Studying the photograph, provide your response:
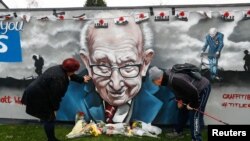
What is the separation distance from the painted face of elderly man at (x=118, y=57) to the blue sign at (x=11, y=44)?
4.67 feet

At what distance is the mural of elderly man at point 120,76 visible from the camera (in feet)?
25.2

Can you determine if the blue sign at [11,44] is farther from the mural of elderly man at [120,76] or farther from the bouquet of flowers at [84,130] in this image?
the bouquet of flowers at [84,130]

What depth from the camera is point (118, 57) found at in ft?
25.2

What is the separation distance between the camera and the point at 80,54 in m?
7.93

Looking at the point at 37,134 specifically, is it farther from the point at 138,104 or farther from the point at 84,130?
the point at 138,104

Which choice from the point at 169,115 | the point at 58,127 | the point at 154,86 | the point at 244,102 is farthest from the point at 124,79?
the point at 244,102

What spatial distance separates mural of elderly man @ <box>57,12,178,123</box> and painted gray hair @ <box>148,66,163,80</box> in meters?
0.23

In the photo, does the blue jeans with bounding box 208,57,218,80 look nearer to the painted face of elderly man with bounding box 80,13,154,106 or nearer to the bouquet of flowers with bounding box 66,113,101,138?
the painted face of elderly man with bounding box 80,13,154,106

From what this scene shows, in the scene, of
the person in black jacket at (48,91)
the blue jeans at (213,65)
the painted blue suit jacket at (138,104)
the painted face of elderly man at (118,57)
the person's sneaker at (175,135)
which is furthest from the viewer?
the painted blue suit jacket at (138,104)

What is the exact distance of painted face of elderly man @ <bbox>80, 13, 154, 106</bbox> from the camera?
25.1ft

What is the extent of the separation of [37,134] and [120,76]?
1.83m

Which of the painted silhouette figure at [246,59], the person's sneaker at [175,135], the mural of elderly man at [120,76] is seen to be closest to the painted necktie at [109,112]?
the mural of elderly man at [120,76]

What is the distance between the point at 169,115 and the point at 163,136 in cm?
51

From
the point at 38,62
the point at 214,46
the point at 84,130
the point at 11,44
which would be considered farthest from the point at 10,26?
the point at 214,46
